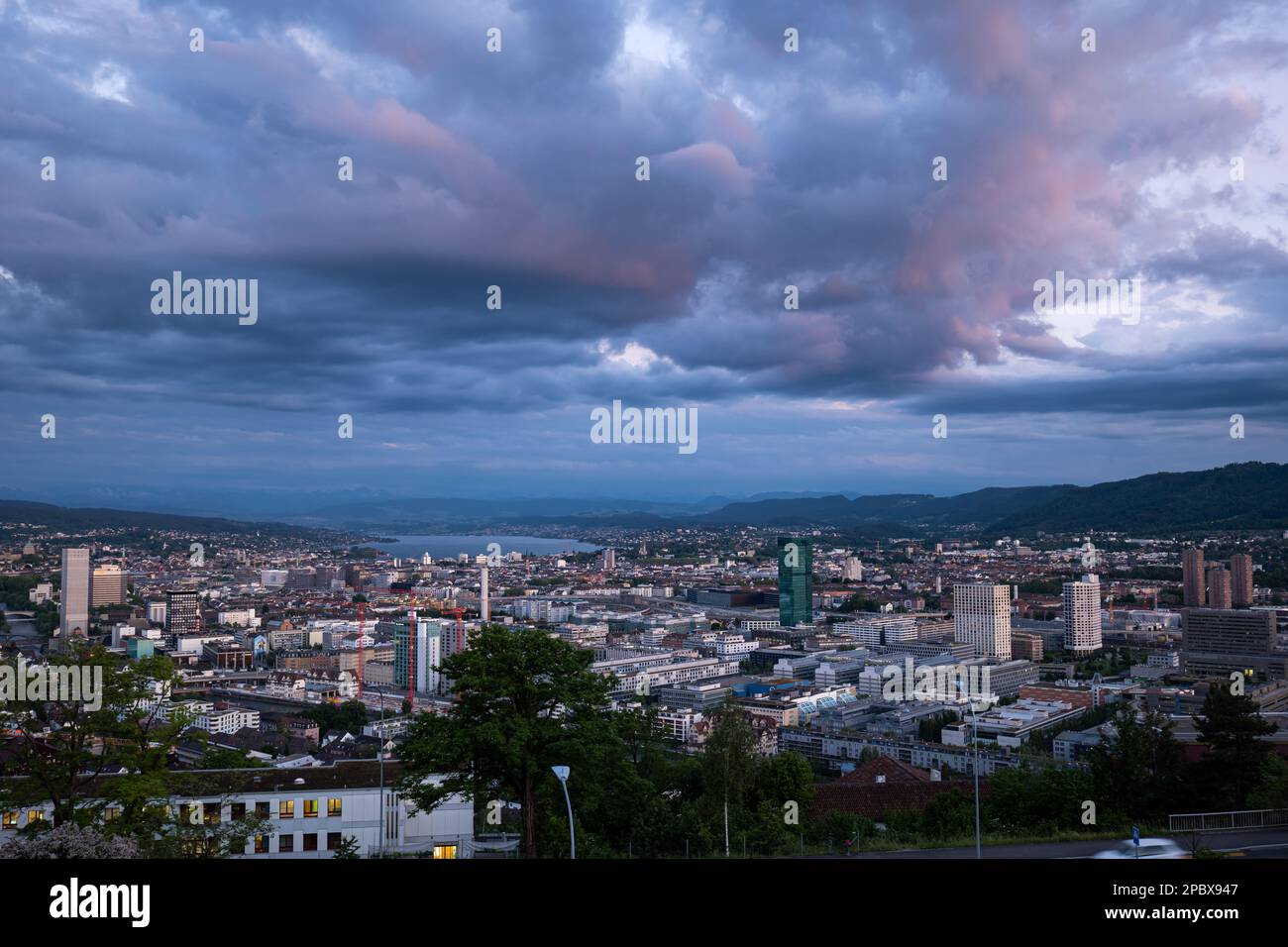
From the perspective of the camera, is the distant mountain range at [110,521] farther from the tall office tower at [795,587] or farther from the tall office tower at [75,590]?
the tall office tower at [795,587]

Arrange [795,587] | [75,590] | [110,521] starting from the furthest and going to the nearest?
[110,521] < [795,587] < [75,590]

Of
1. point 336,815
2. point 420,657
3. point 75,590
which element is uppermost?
point 75,590

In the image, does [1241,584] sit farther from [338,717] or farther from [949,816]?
[949,816]

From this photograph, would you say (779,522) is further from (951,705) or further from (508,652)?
(508,652)

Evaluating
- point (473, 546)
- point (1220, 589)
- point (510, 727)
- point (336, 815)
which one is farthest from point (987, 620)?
point (473, 546)

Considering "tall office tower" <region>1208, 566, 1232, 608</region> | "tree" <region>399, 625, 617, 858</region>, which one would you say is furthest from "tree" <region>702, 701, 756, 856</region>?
"tall office tower" <region>1208, 566, 1232, 608</region>

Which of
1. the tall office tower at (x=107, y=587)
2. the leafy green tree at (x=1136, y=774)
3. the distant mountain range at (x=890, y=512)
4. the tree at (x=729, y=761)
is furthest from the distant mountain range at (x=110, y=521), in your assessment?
the leafy green tree at (x=1136, y=774)
